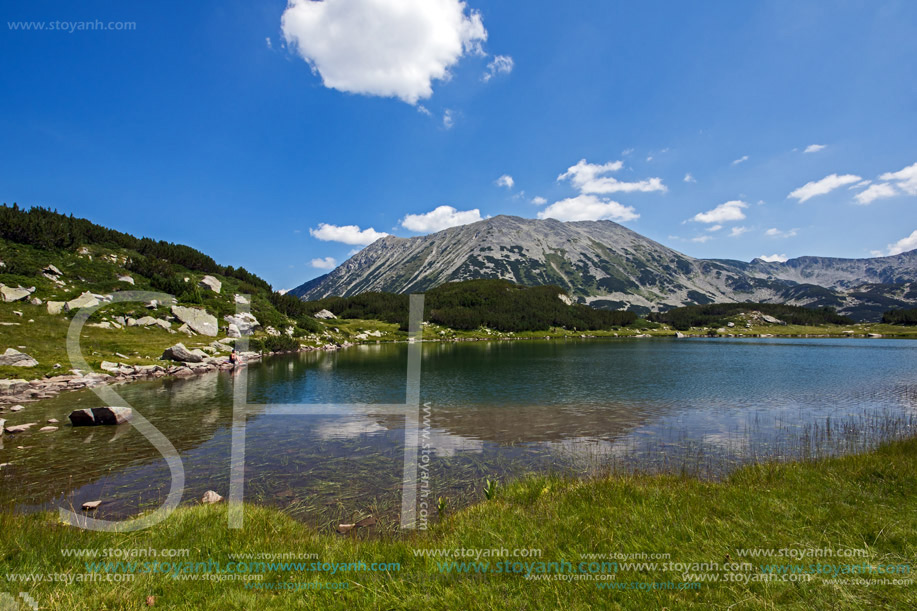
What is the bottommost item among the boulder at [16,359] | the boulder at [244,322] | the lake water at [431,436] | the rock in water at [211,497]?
the lake water at [431,436]

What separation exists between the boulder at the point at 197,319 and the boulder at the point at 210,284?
61.8ft

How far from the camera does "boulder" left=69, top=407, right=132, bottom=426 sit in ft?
73.6

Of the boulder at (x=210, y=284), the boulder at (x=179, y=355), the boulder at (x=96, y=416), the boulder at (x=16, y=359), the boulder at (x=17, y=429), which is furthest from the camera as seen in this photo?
the boulder at (x=210, y=284)

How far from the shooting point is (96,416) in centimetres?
2295

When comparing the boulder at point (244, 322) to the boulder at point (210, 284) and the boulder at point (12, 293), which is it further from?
the boulder at point (12, 293)

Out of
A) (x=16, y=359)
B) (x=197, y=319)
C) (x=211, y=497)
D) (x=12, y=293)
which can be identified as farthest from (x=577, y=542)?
(x=197, y=319)

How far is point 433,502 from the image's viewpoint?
1323 cm

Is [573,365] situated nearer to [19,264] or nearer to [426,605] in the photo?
[426,605]

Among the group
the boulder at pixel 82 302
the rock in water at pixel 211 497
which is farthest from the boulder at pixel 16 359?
the rock in water at pixel 211 497

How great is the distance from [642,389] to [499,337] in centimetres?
12543

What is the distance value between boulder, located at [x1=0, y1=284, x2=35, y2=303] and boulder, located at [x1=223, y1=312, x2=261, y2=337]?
2935 cm

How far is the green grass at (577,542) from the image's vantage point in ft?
17.2

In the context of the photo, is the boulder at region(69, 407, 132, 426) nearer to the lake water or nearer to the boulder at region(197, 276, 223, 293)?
the lake water

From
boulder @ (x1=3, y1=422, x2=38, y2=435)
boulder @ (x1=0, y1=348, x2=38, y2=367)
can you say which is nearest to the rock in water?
boulder @ (x1=3, y1=422, x2=38, y2=435)
